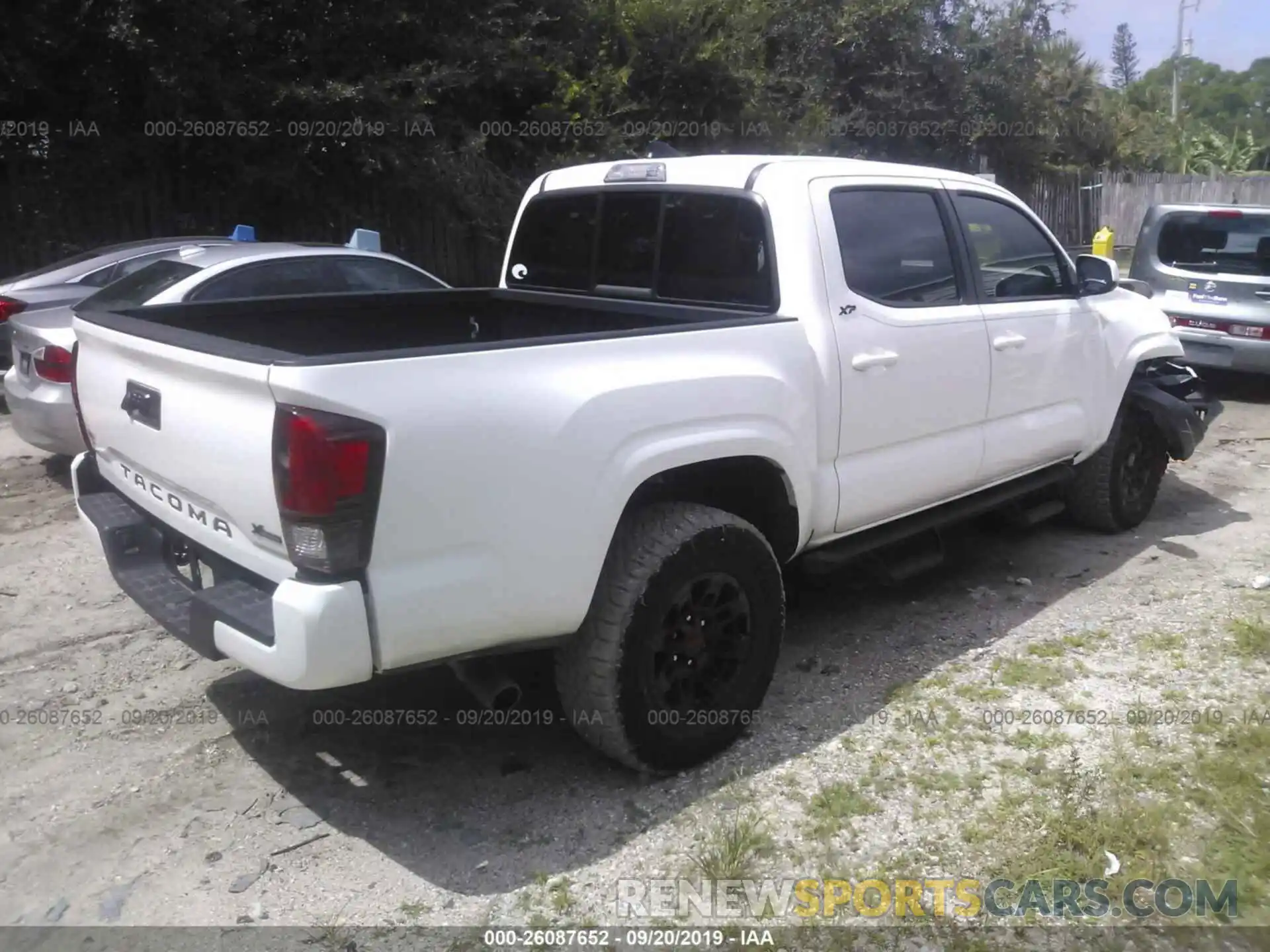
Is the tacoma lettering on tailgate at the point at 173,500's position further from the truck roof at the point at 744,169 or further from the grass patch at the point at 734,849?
the truck roof at the point at 744,169

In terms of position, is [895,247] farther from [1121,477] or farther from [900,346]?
[1121,477]

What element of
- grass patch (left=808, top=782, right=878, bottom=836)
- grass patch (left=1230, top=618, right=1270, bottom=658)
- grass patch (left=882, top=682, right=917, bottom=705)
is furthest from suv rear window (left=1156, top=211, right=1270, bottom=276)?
grass patch (left=808, top=782, right=878, bottom=836)

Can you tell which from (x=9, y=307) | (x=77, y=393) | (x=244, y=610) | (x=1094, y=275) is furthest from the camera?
(x=9, y=307)

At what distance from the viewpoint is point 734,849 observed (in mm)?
3283

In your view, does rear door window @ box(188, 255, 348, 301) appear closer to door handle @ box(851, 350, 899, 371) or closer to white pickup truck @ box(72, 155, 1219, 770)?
white pickup truck @ box(72, 155, 1219, 770)

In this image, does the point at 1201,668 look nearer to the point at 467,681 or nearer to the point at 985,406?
the point at 985,406

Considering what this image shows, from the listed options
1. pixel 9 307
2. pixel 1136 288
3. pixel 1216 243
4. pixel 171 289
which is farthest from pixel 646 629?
pixel 1216 243

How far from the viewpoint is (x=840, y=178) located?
14.1 feet

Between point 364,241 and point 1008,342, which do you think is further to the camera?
point 364,241

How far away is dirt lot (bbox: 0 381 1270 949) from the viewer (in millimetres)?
3266

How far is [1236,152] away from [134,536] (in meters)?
46.4

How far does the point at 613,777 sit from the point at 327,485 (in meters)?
1.54

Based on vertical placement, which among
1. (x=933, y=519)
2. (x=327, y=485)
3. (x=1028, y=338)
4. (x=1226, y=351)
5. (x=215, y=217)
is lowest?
(x=933, y=519)

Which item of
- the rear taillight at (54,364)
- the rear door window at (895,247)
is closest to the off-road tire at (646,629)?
the rear door window at (895,247)
